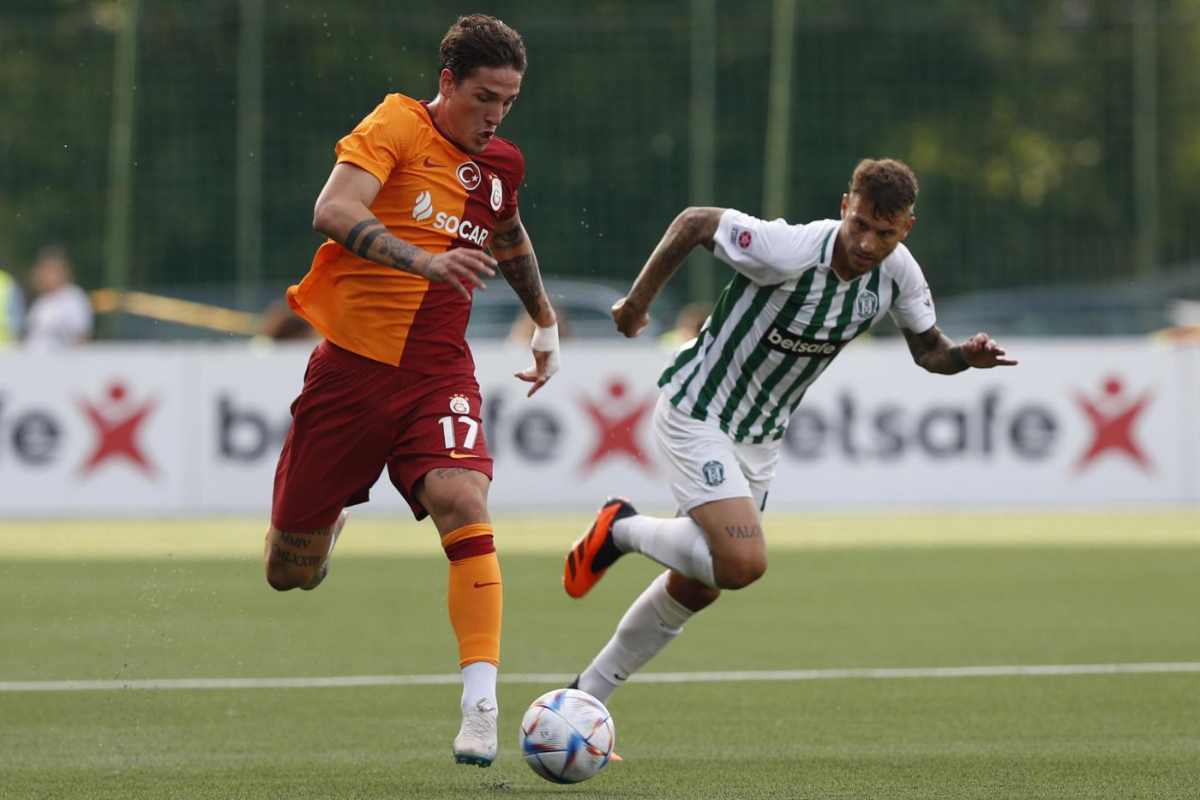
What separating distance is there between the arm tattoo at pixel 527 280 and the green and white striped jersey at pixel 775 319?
2.07 feet

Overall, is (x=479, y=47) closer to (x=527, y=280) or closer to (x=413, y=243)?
(x=413, y=243)

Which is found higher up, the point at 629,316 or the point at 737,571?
the point at 629,316

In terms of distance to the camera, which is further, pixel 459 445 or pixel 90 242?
pixel 90 242

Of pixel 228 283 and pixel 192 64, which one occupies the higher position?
pixel 192 64

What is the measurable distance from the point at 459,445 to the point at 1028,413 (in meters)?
11.8

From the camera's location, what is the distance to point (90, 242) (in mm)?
20766

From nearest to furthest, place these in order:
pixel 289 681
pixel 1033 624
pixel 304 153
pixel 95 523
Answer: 1. pixel 289 681
2. pixel 1033 624
3. pixel 95 523
4. pixel 304 153

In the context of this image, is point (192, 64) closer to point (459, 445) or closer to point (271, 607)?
point (271, 607)

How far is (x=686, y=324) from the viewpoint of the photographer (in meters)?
18.6

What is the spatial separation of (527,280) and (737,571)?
122 cm

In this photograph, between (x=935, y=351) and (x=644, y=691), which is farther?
(x=644, y=691)

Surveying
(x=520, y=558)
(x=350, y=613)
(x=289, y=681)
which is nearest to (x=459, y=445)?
(x=289, y=681)

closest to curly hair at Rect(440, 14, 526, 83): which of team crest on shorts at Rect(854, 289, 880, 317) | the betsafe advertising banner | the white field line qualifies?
team crest on shorts at Rect(854, 289, 880, 317)

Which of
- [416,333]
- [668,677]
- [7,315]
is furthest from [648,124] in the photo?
[416,333]
